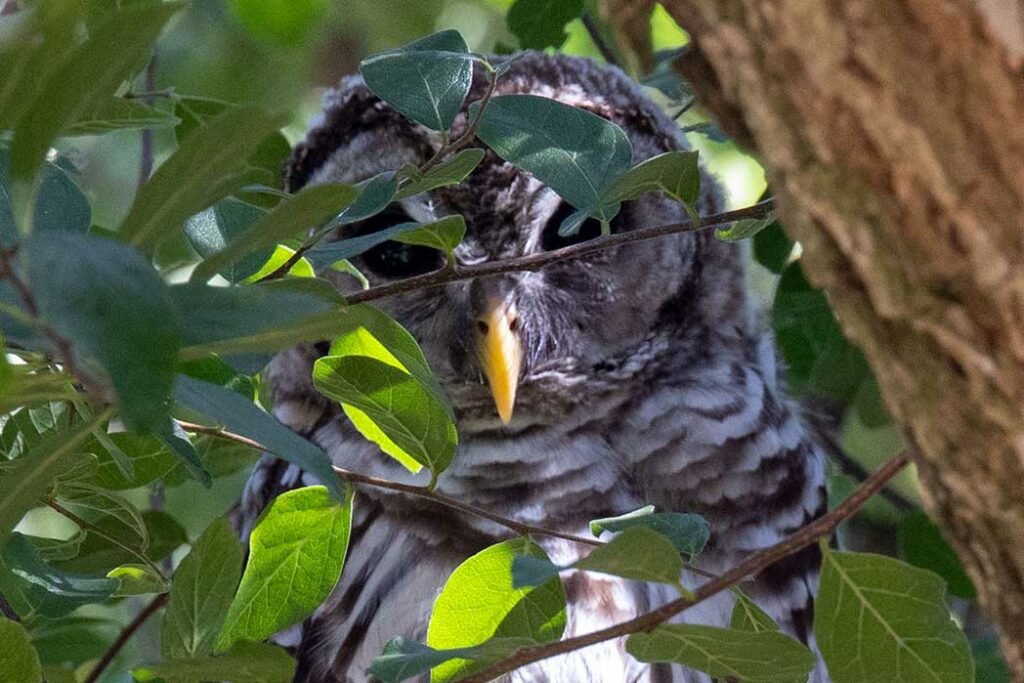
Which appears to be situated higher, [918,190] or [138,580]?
[918,190]

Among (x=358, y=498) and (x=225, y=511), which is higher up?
(x=358, y=498)

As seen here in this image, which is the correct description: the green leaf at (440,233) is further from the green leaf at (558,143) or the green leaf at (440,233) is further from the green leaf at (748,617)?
the green leaf at (748,617)

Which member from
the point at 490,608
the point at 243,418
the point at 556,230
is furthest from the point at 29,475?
the point at 556,230

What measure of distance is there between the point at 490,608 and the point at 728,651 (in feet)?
0.73

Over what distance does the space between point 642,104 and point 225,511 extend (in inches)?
42.6

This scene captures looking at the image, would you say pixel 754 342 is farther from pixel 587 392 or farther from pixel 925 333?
pixel 925 333

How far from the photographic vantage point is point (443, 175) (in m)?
1.19

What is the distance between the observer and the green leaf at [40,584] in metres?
1.24

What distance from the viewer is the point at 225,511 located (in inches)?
99.8

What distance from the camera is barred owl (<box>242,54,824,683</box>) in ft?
6.31

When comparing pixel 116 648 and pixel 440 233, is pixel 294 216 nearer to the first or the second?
pixel 440 233

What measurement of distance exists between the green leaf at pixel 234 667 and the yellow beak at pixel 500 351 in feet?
2.40

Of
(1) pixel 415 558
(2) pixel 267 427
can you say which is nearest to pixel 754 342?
(1) pixel 415 558

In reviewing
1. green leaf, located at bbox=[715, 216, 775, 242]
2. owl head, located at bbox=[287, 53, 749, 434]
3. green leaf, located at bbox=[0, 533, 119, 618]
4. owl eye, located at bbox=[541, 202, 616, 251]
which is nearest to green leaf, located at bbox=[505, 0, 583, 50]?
owl head, located at bbox=[287, 53, 749, 434]
